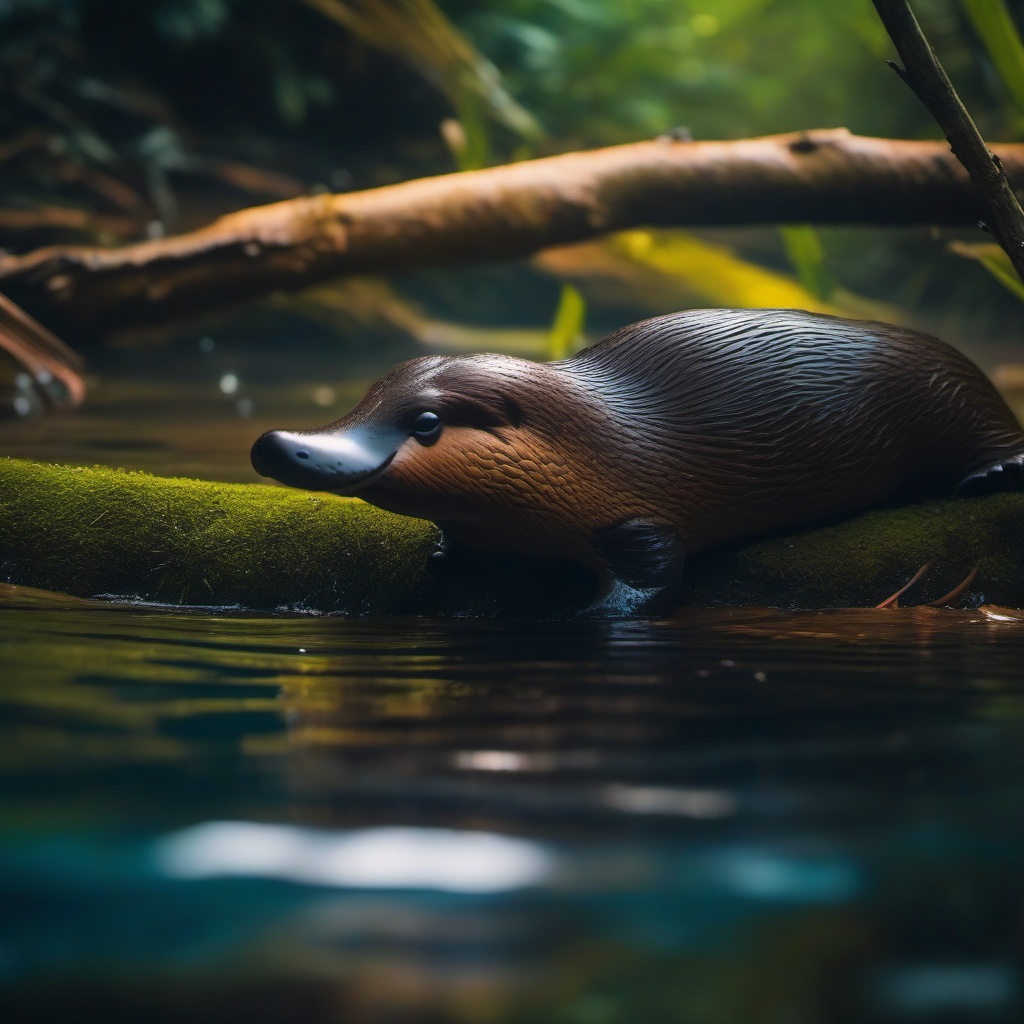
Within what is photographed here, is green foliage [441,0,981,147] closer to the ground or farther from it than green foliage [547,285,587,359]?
farther from it

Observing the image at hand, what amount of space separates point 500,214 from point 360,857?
196 inches

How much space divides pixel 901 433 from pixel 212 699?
92.9 inches

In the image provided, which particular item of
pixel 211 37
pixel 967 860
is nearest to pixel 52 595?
pixel 967 860

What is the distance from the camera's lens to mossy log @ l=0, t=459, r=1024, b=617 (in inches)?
139

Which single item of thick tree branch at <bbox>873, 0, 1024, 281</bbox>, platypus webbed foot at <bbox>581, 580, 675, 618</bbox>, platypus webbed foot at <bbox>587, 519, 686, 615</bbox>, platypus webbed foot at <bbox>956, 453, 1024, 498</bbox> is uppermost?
thick tree branch at <bbox>873, 0, 1024, 281</bbox>

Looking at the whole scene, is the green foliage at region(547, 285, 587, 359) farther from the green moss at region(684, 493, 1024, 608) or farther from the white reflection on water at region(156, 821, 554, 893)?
the white reflection on water at region(156, 821, 554, 893)

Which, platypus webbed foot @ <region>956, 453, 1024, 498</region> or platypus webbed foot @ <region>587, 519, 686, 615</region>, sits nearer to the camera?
platypus webbed foot @ <region>587, 519, 686, 615</region>

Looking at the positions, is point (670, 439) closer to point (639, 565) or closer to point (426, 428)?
point (639, 565)

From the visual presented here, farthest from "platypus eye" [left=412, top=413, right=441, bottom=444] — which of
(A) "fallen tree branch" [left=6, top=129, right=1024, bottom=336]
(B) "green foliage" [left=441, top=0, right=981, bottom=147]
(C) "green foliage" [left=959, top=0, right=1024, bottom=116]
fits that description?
(B) "green foliage" [left=441, top=0, right=981, bottom=147]

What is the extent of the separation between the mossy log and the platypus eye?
456 mm

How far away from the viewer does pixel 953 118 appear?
3471 mm

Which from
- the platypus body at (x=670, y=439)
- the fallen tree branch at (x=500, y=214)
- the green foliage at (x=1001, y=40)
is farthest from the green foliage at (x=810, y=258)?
the platypus body at (x=670, y=439)

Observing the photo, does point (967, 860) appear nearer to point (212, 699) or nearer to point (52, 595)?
point (212, 699)

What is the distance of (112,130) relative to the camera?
1202cm
